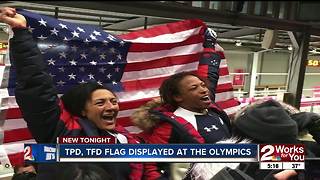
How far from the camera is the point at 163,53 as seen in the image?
2.25 meters

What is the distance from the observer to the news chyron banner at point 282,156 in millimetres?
846

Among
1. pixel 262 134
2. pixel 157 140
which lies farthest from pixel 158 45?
pixel 262 134

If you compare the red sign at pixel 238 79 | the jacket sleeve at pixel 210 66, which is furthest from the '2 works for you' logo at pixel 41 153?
the red sign at pixel 238 79

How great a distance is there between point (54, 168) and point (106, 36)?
0.99 meters

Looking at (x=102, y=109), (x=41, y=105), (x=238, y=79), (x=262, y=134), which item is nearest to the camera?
(x=262, y=134)

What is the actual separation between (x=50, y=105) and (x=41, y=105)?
4cm

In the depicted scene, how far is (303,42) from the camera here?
6.30 ft

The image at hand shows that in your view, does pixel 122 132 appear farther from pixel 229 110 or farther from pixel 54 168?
pixel 229 110

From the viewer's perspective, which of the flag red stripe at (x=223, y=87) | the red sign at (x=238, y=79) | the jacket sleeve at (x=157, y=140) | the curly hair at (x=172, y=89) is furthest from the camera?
the red sign at (x=238, y=79)

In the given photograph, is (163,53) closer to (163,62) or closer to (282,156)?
(163,62)

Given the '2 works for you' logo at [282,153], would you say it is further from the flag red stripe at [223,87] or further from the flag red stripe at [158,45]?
the flag red stripe at [223,87]

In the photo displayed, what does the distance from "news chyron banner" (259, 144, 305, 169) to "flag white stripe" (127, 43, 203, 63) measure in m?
1.35

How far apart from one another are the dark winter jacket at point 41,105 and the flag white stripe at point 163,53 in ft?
2.40

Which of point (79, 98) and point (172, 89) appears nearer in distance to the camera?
point (79, 98)
